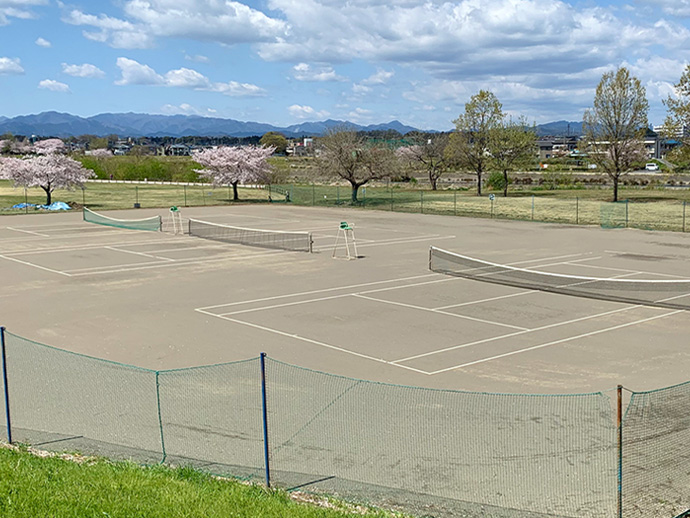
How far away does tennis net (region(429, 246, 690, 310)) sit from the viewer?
990 inches

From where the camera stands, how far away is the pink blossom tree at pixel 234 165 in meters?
73.3

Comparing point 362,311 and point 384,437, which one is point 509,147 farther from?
point 384,437

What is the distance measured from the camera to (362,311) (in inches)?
942

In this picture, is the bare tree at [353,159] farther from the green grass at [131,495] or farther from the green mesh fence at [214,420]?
the green grass at [131,495]

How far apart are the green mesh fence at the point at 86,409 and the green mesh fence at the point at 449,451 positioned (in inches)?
79.4

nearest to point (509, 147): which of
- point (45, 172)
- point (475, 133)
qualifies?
point (475, 133)

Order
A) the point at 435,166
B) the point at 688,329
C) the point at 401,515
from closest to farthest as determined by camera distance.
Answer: the point at 401,515 < the point at 688,329 < the point at 435,166

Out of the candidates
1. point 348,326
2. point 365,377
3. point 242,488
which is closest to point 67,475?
point 242,488

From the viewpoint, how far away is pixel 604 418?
13.4 metres

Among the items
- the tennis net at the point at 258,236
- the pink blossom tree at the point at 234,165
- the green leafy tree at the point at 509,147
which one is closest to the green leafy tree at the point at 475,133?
the green leafy tree at the point at 509,147

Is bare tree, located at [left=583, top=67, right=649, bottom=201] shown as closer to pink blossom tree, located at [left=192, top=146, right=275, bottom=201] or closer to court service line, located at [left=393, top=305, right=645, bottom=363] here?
pink blossom tree, located at [left=192, top=146, right=275, bottom=201]

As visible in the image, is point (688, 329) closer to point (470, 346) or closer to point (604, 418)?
point (470, 346)

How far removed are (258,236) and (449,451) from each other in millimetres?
33732

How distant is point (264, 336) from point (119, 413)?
7.80 meters
